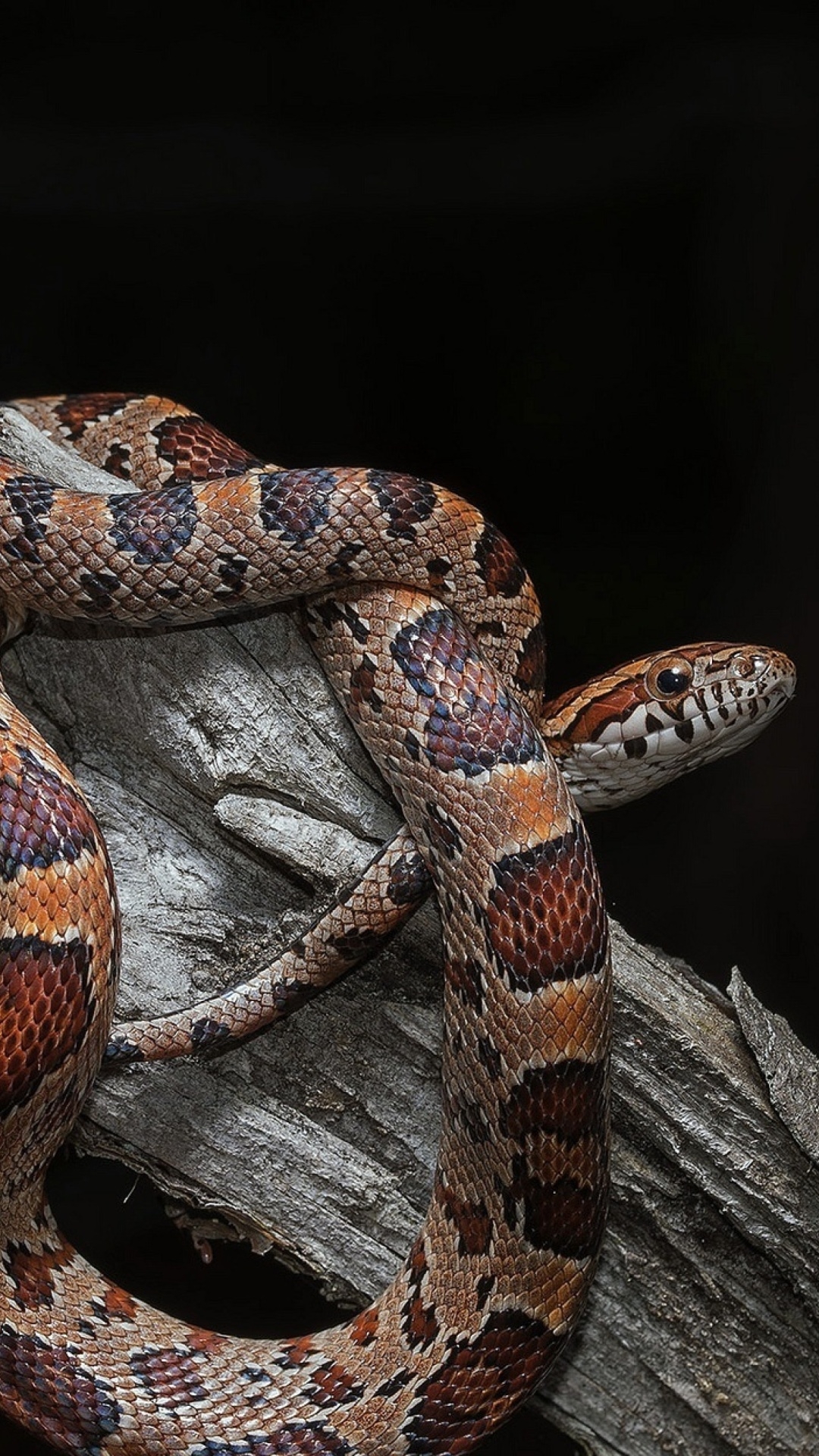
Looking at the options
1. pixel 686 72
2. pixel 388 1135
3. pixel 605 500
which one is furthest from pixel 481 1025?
pixel 686 72

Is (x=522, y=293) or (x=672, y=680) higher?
(x=522, y=293)

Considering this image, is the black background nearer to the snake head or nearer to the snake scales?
the snake head

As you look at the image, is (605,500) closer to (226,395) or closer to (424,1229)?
(226,395)

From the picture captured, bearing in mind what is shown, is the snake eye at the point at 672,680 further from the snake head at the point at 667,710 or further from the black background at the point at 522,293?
the black background at the point at 522,293

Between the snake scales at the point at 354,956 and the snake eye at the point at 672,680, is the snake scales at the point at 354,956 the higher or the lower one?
the lower one

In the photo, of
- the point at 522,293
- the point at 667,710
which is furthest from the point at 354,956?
the point at 522,293

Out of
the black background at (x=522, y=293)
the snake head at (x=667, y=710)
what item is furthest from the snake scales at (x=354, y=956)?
the black background at (x=522, y=293)

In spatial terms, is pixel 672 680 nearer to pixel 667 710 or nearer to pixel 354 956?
pixel 667 710
